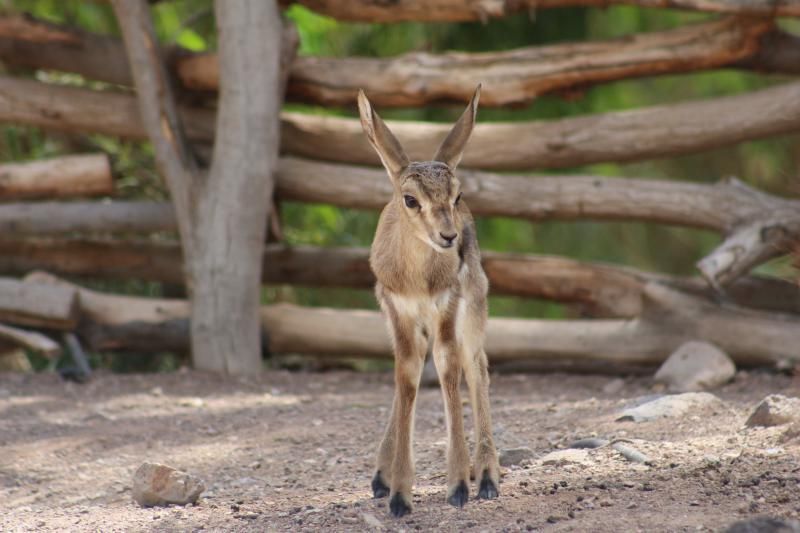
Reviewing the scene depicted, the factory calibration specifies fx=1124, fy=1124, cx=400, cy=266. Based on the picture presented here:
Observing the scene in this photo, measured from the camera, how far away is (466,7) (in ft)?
27.0

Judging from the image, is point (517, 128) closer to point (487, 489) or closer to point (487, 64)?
point (487, 64)

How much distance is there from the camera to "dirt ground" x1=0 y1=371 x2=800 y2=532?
4730 millimetres

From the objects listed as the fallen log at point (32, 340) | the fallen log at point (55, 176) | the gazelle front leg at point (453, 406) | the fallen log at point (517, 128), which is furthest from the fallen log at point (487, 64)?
the gazelle front leg at point (453, 406)

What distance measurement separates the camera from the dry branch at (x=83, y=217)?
356 inches

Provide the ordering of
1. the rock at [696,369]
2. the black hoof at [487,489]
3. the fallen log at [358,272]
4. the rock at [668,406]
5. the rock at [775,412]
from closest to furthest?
1. the black hoof at [487,489]
2. the rock at [775,412]
3. the rock at [668,406]
4. the rock at [696,369]
5. the fallen log at [358,272]

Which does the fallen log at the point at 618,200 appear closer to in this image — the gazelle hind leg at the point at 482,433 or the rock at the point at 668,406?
the rock at the point at 668,406

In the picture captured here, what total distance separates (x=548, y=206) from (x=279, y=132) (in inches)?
83.7

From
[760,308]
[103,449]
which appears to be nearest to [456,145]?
[103,449]

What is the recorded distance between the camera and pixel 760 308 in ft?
27.7

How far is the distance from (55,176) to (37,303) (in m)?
1.05

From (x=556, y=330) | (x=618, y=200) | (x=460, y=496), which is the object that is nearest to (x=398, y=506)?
(x=460, y=496)

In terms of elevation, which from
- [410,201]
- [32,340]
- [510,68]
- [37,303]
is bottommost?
[32,340]

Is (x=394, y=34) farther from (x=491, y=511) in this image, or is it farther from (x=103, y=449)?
(x=491, y=511)

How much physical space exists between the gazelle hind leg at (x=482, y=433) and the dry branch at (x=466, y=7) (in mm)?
3505
